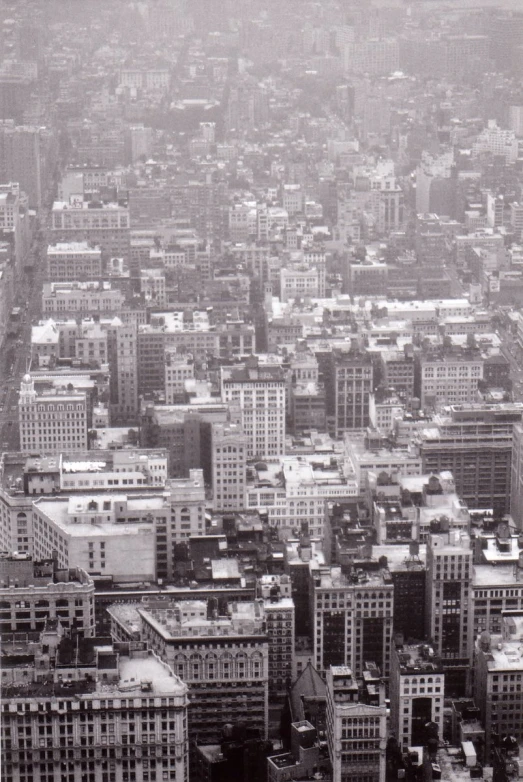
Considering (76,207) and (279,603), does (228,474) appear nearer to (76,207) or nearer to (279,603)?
(279,603)

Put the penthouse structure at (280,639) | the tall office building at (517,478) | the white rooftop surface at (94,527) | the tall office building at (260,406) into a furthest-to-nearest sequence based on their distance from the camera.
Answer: the tall office building at (260,406), the tall office building at (517,478), the white rooftop surface at (94,527), the penthouse structure at (280,639)

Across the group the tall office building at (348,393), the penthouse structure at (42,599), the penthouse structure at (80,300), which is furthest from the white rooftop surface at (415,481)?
the penthouse structure at (80,300)

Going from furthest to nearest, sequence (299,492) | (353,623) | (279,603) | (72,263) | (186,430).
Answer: (72,263), (186,430), (299,492), (353,623), (279,603)

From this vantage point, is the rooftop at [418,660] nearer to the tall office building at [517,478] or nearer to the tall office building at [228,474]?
the tall office building at [517,478]

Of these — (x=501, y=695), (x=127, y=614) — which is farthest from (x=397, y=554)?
(x=127, y=614)

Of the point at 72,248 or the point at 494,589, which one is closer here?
the point at 494,589

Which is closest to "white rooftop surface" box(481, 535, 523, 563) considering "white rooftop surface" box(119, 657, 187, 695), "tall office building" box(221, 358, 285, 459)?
"white rooftop surface" box(119, 657, 187, 695)

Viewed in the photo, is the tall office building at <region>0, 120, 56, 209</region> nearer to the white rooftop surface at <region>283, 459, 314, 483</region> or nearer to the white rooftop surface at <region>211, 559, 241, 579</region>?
the white rooftop surface at <region>283, 459, 314, 483</region>
